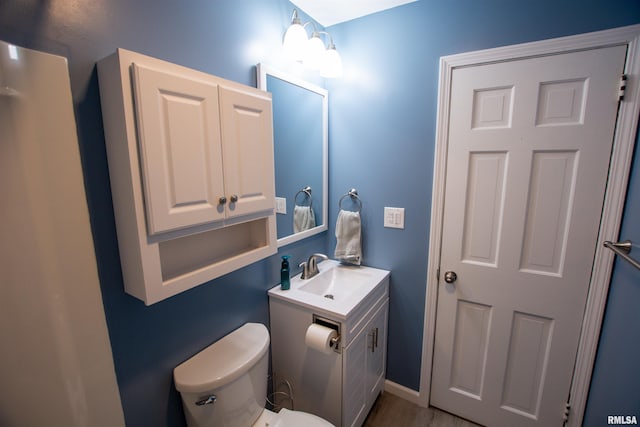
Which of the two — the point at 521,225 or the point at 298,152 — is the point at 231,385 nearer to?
the point at 298,152

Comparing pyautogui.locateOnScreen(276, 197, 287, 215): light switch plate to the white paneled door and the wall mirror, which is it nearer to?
the wall mirror

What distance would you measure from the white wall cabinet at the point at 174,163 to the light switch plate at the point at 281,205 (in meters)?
0.42

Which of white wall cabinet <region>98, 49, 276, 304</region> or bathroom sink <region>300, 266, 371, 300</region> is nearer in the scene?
white wall cabinet <region>98, 49, 276, 304</region>

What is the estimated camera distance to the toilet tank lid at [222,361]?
3.55 ft

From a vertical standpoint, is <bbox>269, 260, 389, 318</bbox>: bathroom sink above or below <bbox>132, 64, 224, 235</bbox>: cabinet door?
below

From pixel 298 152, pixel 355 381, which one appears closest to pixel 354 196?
pixel 298 152

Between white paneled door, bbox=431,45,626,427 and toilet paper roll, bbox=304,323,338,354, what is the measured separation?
2.62 ft

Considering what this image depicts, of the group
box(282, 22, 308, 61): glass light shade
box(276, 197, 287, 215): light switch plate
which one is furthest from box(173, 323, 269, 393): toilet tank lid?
box(282, 22, 308, 61): glass light shade

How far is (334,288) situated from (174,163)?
130 centimetres

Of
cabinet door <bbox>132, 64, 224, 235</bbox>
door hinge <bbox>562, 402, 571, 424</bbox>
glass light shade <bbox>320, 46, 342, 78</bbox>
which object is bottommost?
door hinge <bbox>562, 402, 571, 424</bbox>

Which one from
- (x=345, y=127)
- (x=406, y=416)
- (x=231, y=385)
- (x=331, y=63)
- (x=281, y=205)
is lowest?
(x=406, y=416)

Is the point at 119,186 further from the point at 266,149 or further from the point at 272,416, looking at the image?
the point at 272,416

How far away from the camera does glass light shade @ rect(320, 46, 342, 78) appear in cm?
161

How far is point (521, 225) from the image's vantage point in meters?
1.46
